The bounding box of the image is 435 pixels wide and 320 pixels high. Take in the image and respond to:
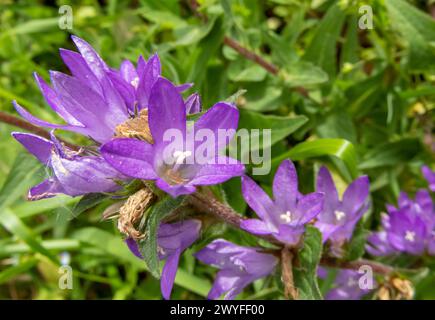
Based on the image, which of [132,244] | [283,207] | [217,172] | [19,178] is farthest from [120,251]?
[217,172]

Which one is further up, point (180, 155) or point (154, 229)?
point (180, 155)

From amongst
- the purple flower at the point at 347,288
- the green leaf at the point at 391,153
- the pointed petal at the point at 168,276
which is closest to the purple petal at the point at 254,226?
the pointed petal at the point at 168,276

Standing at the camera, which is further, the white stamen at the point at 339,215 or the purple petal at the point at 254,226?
the white stamen at the point at 339,215


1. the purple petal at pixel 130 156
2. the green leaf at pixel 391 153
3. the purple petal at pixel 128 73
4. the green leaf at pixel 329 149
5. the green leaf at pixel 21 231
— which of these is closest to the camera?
the purple petal at pixel 130 156

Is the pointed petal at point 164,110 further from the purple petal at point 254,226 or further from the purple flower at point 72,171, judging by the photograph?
the purple petal at point 254,226

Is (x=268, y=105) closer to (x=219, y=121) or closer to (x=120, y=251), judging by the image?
(x=120, y=251)

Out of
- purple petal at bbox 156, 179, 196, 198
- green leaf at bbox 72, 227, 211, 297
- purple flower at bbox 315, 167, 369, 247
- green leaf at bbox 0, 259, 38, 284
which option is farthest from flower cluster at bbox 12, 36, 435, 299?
green leaf at bbox 0, 259, 38, 284
